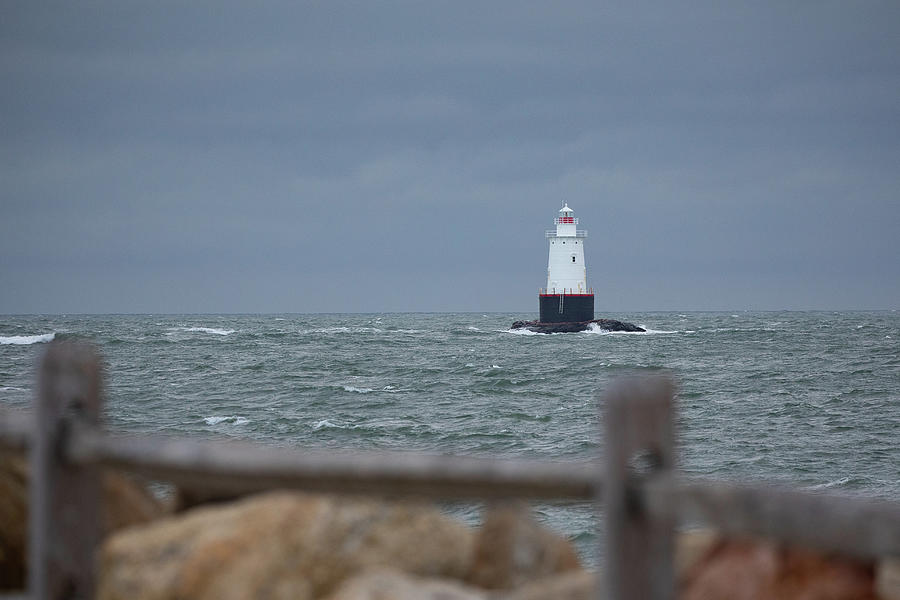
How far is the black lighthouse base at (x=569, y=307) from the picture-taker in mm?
72688

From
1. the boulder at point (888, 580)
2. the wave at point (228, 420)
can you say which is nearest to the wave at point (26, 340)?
the wave at point (228, 420)

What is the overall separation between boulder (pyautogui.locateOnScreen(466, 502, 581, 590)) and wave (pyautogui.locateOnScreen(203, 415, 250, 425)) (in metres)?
20.5

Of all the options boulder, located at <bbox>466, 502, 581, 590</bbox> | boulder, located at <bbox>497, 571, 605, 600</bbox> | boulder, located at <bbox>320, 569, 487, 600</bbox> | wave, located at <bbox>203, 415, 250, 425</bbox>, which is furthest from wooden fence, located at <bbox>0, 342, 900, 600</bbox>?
wave, located at <bbox>203, 415, 250, 425</bbox>

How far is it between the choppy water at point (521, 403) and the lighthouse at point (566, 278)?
16.6 meters

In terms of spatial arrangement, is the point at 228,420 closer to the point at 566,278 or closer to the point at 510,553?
the point at 510,553

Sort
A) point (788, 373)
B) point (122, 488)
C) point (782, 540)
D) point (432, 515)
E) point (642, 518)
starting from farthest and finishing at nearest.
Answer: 1. point (788, 373)
2. point (122, 488)
3. point (432, 515)
4. point (642, 518)
5. point (782, 540)

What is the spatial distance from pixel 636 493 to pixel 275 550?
4.84ft

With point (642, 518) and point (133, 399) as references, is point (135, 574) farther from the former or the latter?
point (133, 399)

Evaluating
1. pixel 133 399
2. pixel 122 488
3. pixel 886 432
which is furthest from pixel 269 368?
pixel 122 488

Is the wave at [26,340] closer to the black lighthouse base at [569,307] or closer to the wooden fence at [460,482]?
the black lighthouse base at [569,307]

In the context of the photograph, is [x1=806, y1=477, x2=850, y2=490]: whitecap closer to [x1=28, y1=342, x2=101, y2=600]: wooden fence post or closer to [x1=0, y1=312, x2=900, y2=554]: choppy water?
[x1=0, y1=312, x2=900, y2=554]: choppy water

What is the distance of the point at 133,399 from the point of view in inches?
1120

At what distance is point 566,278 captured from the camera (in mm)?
71312

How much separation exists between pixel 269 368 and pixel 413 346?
22.4m
